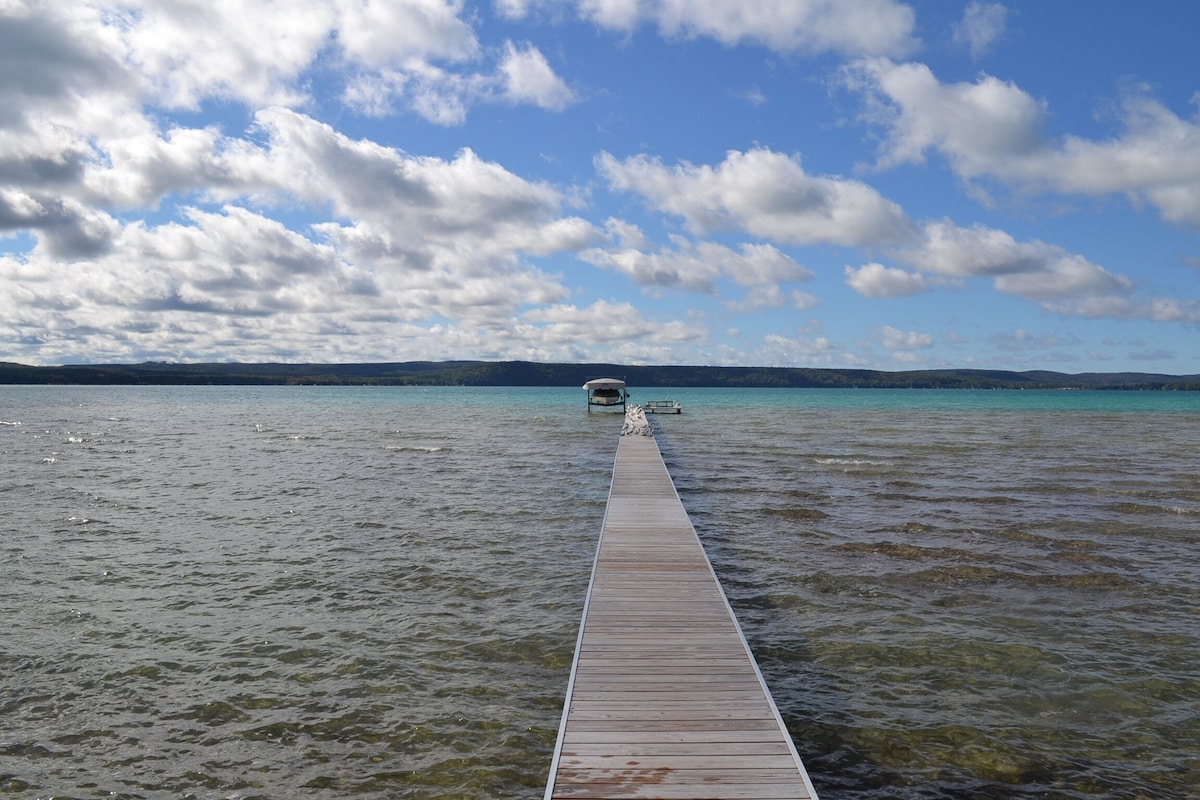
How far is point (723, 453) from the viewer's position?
33.1 m

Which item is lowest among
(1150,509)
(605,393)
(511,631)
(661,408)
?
(511,631)

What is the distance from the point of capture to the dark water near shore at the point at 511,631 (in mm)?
6668

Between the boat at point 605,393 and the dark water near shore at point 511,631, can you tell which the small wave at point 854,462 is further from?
the boat at point 605,393

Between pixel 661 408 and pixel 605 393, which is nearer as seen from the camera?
pixel 605 393

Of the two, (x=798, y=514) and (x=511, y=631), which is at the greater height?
(x=798, y=514)

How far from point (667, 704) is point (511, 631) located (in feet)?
13.1

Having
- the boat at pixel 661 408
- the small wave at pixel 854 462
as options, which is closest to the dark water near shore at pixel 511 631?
the small wave at pixel 854 462

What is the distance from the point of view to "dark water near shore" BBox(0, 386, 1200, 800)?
667 centimetres

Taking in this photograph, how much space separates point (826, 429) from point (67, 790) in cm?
4843

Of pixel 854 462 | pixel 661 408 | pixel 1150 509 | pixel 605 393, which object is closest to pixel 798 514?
pixel 1150 509

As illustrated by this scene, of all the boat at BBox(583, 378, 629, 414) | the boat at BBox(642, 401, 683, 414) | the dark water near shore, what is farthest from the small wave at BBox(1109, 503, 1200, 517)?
the boat at BBox(642, 401, 683, 414)

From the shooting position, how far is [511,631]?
9891 mm

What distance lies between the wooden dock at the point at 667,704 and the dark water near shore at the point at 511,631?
841mm

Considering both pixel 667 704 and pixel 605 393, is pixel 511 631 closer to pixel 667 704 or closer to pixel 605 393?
pixel 667 704
